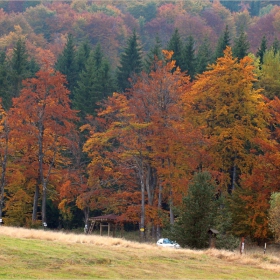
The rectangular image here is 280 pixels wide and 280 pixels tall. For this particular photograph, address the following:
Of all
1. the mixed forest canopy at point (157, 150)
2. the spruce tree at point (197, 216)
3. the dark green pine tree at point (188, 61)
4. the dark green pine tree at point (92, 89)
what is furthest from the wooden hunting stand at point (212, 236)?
the dark green pine tree at point (188, 61)

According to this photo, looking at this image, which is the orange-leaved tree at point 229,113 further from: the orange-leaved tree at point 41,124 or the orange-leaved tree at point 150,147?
the orange-leaved tree at point 41,124

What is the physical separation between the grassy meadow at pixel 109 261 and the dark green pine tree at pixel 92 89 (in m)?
36.0

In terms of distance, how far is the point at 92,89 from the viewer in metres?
69.2

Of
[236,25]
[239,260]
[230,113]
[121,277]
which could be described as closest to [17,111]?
[230,113]

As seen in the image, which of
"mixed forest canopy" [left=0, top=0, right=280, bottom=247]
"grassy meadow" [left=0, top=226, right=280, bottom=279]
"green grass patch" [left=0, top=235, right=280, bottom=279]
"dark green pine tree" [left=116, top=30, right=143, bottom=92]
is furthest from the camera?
"dark green pine tree" [left=116, top=30, right=143, bottom=92]

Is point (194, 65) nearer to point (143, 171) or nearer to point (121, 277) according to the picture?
point (143, 171)

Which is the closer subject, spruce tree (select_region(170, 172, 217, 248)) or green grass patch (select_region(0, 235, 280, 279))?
green grass patch (select_region(0, 235, 280, 279))

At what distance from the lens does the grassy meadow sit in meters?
21.8

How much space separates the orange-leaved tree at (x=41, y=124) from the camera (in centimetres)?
4956

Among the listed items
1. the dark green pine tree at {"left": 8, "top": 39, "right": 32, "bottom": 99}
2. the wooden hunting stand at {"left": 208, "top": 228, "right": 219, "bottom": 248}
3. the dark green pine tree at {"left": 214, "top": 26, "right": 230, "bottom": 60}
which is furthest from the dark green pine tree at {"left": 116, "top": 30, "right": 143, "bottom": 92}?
the wooden hunting stand at {"left": 208, "top": 228, "right": 219, "bottom": 248}

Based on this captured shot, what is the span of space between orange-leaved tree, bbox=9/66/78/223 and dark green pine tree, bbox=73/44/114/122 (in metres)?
14.3

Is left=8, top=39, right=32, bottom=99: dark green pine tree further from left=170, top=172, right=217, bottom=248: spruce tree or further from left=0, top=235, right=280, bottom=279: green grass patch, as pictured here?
left=0, top=235, right=280, bottom=279: green grass patch

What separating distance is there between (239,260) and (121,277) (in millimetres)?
10614

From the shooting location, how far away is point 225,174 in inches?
1892
